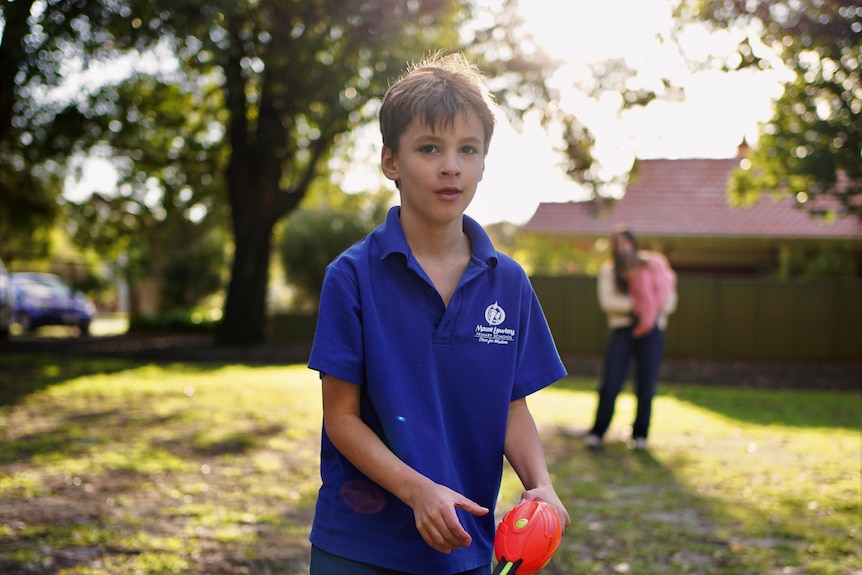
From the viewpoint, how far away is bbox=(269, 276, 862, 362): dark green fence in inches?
728

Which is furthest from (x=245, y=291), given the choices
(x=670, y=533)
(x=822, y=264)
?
(x=670, y=533)

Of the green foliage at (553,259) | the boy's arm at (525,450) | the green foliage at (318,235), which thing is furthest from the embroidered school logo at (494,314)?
the green foliage at (553,259)

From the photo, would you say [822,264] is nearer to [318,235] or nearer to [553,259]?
[318,235]

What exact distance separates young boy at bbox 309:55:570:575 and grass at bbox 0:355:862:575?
101 inches

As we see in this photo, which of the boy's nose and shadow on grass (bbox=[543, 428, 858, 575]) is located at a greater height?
the boy's nose

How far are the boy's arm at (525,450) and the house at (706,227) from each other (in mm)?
19619

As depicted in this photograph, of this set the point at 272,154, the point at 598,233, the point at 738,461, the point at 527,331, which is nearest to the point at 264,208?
the point at 272,154

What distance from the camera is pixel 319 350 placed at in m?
1.98

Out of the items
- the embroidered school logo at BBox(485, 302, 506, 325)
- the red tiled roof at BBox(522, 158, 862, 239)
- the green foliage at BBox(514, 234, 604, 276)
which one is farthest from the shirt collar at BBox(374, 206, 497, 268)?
the green foliage at BBox(514, 234, 604, 276)

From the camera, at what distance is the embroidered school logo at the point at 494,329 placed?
2.08m

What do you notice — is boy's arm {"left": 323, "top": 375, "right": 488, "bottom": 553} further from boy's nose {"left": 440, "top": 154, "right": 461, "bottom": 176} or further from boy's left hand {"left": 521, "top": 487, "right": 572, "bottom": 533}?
boy's nose {"left": 440, "top": 154, "right": 461, "bottom": 176}

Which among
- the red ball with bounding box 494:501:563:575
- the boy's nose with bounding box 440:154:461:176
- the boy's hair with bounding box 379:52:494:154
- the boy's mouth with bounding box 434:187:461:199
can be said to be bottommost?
the red ball with bounding box 494:501:563:575

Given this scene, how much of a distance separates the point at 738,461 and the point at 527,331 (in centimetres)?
607

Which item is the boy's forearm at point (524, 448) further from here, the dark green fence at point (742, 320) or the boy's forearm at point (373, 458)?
the dark green fence at point (742, 320)
